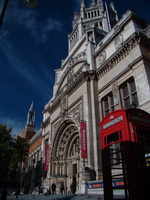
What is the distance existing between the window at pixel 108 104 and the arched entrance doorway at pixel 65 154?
472cm

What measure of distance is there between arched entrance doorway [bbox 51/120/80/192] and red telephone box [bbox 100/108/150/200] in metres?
15.5

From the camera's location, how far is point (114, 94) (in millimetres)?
17125

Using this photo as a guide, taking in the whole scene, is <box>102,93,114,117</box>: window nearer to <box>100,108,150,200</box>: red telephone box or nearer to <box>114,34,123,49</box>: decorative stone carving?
<box>114,34,123,49</box>: decorative stone carving

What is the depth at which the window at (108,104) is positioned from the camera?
1797 centimetres

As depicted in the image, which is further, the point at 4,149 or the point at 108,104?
the point at 4,149

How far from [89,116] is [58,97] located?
31.4 ft

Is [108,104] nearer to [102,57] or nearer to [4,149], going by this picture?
[102,57]

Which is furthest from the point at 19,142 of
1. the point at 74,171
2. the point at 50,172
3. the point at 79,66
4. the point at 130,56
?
the point at 130,56

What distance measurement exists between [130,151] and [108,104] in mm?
13707

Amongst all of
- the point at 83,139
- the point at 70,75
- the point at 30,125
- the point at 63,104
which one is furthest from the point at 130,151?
the point at 30,125

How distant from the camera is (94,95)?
1962cm

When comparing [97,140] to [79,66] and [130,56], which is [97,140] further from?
[79,66]

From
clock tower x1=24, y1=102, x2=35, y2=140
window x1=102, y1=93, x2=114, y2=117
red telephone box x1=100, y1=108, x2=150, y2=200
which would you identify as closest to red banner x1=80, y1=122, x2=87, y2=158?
window x1=102, y1=93, x2=114, y2=117

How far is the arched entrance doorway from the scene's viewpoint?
71.8ft
